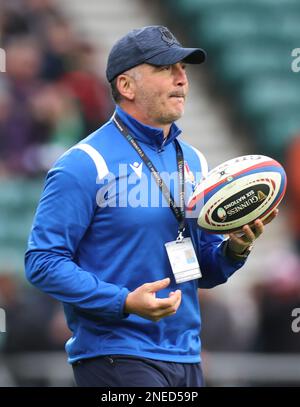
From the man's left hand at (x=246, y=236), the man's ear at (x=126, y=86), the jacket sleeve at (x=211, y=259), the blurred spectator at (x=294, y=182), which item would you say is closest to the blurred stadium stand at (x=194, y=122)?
the blurred spectator at (x=294, y=182)

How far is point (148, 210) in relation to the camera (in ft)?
15.9

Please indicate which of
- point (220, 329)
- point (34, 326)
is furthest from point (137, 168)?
point (34, 326)

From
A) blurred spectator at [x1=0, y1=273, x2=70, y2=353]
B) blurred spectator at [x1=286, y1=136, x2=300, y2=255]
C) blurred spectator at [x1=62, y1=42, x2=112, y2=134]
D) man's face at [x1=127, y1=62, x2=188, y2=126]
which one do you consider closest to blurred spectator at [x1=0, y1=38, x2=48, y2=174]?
blurred spectator at [x1=62, y1=42, x2=112, y2=134]

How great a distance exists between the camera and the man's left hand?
4910 millimetres

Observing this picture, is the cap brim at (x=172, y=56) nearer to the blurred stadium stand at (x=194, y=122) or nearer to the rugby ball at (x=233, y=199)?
the rugby ball at (x=233, y=199)

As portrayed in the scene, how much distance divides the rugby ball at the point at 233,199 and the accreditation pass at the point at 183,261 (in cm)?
12

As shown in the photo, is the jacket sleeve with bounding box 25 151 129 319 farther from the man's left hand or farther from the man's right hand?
the man's left hand

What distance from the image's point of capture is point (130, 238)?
4.84 metres

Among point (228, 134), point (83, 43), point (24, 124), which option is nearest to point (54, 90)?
point (24, 124)

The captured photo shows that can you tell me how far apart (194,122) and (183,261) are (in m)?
6.70

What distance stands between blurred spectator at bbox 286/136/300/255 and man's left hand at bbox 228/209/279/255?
174 inches

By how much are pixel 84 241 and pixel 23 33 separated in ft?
18.8
